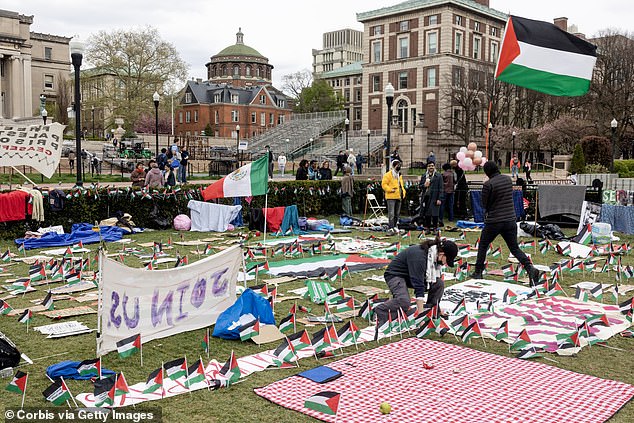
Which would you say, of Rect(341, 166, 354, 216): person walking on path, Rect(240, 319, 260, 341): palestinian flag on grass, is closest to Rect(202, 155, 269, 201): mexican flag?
Rect(240, 319, 260, 341): palestinian flag on grass

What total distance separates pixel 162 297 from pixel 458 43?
2569 inches

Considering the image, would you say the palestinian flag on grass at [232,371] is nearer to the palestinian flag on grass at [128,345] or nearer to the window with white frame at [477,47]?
the palestinian flag on grass at [128,345]

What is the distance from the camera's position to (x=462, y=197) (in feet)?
65.1

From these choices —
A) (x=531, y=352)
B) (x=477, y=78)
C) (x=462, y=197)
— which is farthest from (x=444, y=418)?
(x=477, y=78)

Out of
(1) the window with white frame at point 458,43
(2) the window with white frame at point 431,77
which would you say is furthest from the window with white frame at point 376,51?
(1) the window with white frame at point 458,43

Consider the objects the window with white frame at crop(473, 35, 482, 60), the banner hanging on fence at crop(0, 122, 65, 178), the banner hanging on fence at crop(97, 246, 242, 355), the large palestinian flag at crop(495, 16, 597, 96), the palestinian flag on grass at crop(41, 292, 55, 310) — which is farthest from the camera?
the window with white frame at crop(473, 35, 482, 60)

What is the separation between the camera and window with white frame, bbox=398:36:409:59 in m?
69.7

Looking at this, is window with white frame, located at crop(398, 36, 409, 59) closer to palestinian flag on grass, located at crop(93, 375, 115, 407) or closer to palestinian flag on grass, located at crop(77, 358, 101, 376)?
palestinian flag on grass, located at crop(77, 358, 101, 376)

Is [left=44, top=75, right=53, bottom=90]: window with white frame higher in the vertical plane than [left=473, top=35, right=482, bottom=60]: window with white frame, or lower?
lower

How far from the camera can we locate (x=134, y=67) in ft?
186

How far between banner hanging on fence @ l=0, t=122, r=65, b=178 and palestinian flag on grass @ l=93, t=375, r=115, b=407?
10.6m

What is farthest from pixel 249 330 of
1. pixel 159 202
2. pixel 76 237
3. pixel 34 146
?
pixel 159 202

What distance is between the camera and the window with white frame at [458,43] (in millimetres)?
66312

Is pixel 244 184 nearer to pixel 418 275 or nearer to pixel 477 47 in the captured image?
pixel 418 275
